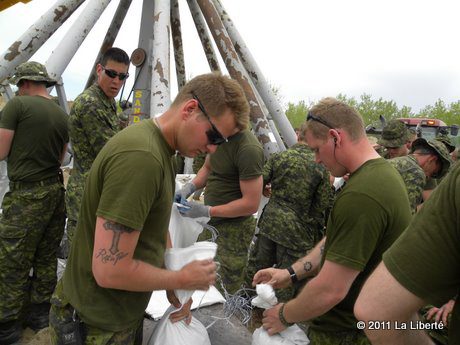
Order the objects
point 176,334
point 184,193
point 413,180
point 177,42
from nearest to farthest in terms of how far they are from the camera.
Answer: point 176,334 → point 184,193 → point 413,180 → point 177,42

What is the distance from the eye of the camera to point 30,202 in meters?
2.98

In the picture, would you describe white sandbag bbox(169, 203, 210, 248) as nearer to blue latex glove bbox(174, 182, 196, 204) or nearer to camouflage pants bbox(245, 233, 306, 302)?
blue latex glove bbox(174, 182, 196, 204)

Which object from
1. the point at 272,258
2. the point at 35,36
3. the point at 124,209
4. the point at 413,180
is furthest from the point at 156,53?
the point at 124,209

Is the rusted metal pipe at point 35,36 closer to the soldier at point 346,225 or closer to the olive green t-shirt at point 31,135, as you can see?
the olive green t-shirt at point 31,135

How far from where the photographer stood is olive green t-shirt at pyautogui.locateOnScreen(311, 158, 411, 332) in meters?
1.54

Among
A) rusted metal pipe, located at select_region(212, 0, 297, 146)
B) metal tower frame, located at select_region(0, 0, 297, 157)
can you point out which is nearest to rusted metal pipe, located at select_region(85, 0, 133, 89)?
metal tower frame, located at select_region(0, 0, 297, 157)

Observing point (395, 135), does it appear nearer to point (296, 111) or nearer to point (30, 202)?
point (30, 202)

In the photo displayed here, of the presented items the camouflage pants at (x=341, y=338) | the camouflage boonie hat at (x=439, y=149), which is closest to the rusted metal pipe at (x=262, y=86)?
the camouflage boonie hat at (x=439, y=149)

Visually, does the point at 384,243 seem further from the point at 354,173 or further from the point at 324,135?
the point at 324,135

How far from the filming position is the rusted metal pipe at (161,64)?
4176 mm

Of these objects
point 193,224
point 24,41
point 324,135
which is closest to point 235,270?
point 193,224

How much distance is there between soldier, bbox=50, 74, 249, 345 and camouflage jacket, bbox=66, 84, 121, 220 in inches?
59.2

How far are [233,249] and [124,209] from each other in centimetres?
226

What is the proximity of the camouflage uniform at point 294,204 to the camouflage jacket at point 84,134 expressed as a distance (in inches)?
69.5
